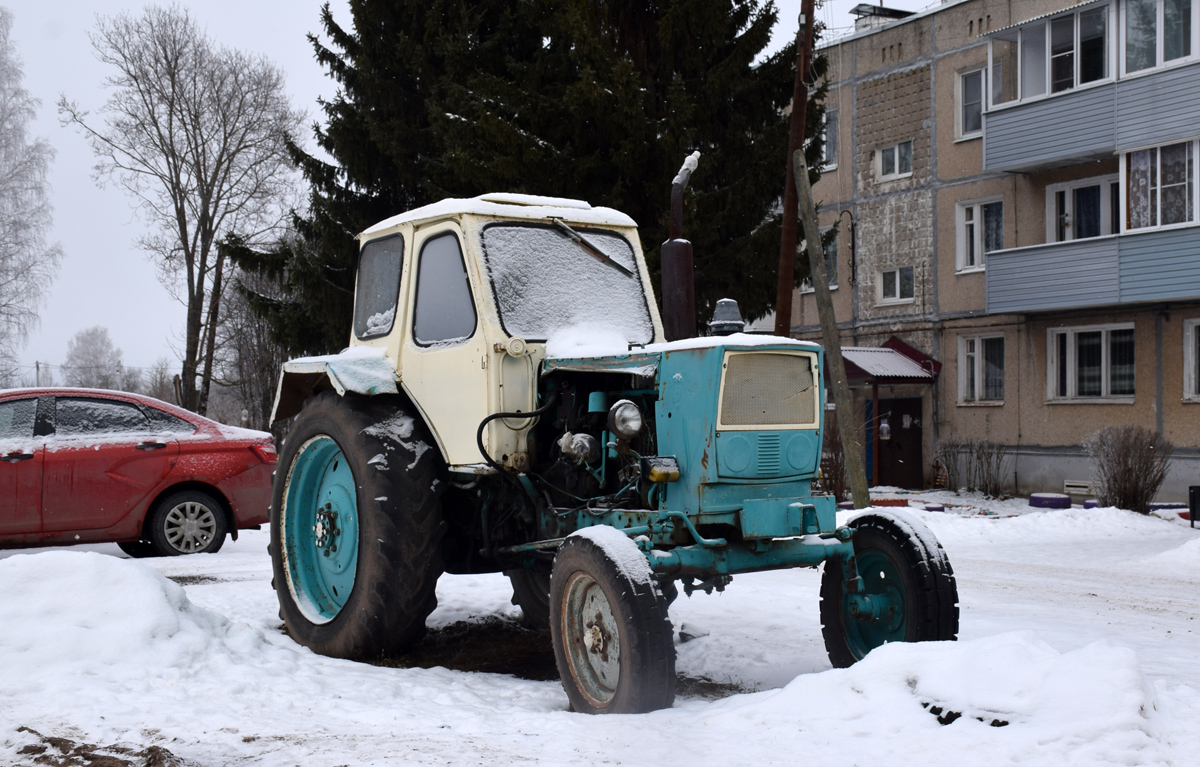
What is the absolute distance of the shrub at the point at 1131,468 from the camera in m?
16.2

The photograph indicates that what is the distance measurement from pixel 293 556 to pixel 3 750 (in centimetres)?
289

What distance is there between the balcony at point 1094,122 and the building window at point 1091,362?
3481 millimetres

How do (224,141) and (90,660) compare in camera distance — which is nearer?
(90,660)

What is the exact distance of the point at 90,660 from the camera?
520cm

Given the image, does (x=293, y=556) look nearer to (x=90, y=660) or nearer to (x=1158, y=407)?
(x=90, y=660)

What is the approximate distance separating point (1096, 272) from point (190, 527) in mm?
17156

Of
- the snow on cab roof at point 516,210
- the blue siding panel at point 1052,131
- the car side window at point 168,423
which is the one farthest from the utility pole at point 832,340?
the blue siding panel at point 1052,131

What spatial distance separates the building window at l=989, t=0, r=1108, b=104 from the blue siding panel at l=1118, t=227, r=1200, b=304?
11.8 feet

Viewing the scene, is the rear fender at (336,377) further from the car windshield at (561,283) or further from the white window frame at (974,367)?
the white window frame at (974,367)

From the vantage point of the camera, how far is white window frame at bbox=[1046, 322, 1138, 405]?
21562mm

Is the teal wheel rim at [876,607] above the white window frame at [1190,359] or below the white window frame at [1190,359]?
below

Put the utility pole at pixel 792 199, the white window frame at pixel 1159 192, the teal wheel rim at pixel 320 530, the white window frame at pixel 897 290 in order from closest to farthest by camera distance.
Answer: the teal wheel rim at pixel 320 530 → the utility pole at pixel 792 199 → the white window frame at pixel 1159 192 → the white window frame at pixel 897 290

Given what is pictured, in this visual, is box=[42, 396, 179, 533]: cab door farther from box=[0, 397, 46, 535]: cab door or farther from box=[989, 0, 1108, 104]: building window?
box=[989, 0, 1108, 104]: building window

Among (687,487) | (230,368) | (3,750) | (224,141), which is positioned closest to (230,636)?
(3,750)
